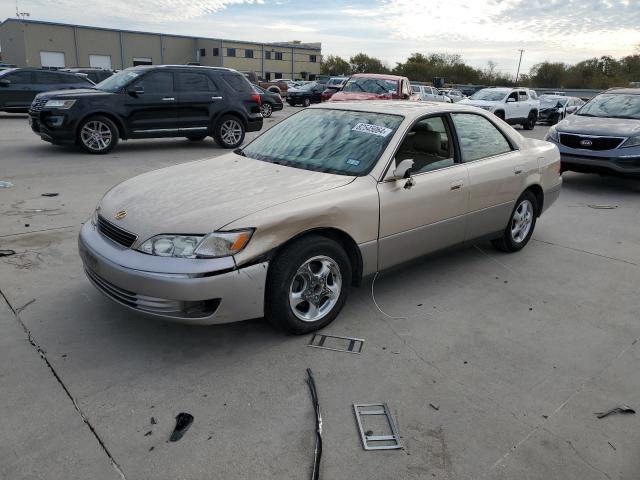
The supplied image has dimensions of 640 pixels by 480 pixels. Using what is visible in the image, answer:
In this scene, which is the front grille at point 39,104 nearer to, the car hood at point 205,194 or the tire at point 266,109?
the car hood at point 205,194

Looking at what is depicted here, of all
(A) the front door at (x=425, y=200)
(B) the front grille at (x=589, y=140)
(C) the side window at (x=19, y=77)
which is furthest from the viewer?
(C) the side window at (x=19, y=77)

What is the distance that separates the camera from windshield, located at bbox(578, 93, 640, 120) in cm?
916

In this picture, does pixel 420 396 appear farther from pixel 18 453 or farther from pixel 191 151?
pixel 191 151

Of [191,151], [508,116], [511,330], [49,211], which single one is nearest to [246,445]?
[511,330]

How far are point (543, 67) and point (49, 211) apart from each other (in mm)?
69823

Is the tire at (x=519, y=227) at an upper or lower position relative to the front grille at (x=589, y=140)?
lower

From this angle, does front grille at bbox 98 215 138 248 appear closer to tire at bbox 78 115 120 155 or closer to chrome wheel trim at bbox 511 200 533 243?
chrome wheel trim at bbox 511 200 533 243

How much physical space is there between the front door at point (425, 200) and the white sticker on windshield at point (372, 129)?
6.6 inches

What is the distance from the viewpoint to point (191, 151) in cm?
1141

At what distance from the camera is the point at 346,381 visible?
3061 millimetres

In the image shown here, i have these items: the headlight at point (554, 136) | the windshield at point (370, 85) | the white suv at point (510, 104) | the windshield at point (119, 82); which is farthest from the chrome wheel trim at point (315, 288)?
the white suv at point (510, 104)

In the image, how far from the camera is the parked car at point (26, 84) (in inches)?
624

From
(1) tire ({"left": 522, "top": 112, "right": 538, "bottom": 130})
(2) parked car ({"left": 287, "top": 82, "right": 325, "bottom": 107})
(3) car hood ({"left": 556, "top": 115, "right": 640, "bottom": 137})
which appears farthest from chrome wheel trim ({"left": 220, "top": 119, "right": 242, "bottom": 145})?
(2) parked car ({"left": 287, "top": 82, "right": 325, "bottom": 107})

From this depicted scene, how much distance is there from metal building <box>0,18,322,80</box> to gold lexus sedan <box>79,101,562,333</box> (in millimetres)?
63879
